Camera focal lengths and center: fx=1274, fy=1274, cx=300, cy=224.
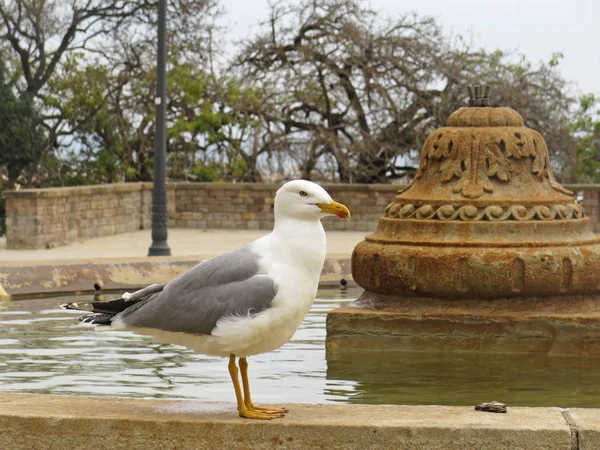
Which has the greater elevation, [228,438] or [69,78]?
[69,78]

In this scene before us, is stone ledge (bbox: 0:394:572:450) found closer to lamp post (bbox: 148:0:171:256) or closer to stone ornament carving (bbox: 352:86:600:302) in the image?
stone ornament carving (bbox: 352:86:600:302)

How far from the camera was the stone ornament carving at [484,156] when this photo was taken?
8766 millimetres

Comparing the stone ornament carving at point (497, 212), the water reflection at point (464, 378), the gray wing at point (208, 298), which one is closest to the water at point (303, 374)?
the water reflection at point (464, 378)

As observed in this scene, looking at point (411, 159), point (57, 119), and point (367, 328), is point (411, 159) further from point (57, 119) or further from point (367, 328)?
point (367, 328)

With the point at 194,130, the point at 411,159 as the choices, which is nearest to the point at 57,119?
the point at 194,130

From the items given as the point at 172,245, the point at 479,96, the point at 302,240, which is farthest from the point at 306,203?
the point at 172,245

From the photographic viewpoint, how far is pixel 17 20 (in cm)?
3120

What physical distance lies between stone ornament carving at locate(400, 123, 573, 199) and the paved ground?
A: 1027cm

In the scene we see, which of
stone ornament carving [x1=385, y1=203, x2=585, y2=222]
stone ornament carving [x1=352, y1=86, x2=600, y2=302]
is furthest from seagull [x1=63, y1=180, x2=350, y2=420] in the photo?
stone ornament carving [x1=385, y1=203, x2=585, y2=222]

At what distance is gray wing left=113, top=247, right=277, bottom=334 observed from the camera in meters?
4.91

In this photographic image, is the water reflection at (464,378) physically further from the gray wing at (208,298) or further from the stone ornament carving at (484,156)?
the gray wing at (208,298)

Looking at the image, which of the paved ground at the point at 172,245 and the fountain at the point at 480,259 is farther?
the paved ground at the point at 172,245

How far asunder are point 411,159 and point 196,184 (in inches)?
226

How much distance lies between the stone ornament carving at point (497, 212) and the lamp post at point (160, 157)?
35.6 feet
